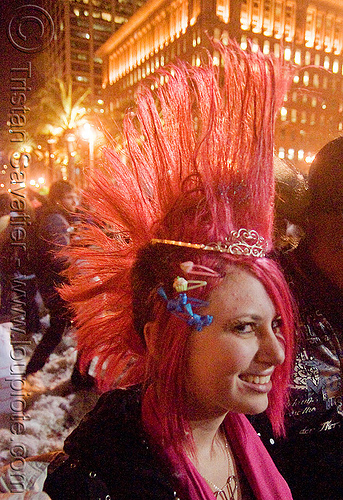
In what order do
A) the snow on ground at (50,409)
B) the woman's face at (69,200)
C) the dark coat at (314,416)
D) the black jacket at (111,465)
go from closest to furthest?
the black jacket at (111,465) < the dark coat at (314,416) < the snow on ground at (50,409) < the woman's face at (69,200)

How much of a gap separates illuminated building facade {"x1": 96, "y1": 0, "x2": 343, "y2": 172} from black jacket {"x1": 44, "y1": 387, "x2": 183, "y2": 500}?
31980 millimetres

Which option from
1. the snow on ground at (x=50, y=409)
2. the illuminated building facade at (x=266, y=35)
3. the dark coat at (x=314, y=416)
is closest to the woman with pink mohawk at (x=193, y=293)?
the dark coat at (x=314, y=416)

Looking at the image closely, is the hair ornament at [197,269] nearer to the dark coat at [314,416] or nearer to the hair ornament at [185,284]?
the hair ornament at [185,284]

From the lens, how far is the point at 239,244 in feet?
3.76

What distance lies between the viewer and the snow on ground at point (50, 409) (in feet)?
10.3

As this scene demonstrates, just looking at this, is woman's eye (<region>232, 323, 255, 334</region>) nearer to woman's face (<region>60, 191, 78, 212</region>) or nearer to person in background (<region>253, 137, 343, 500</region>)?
person in background (<region>253, 137, 343, 500</region>)

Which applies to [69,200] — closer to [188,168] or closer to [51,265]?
[51,265]

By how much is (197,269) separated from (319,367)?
1.01m

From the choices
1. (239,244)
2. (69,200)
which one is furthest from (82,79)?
(239,244)

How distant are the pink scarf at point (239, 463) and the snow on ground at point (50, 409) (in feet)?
6.74

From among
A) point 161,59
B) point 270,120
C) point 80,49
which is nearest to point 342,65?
point 161,59

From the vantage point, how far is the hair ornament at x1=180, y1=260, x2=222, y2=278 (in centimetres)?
109

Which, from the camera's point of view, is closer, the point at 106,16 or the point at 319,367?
the point at 319,367

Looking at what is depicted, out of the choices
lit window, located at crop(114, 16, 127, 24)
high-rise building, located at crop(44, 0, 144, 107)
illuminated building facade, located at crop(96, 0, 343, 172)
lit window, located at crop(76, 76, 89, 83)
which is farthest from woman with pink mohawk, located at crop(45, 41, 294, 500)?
lit window, located at crop(76, 76, 89, 83)
